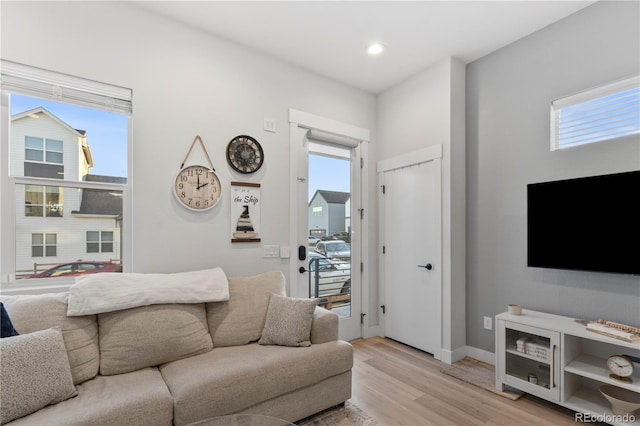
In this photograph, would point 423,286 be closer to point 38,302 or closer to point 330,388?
point 330,388

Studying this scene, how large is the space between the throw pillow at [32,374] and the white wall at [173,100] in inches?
32.7

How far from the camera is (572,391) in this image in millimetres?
2232

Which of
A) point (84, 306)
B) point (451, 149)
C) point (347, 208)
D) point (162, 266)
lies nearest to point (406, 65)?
point (451, 149)

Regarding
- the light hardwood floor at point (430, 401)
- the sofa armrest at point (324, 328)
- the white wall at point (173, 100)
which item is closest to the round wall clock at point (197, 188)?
the white wall at point (173, 100)

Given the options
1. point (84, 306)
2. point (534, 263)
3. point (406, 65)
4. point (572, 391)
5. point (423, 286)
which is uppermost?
point (406, 65)

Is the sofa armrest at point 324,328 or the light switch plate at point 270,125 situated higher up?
the light switch plate at point 270,125

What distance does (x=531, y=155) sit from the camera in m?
2.75

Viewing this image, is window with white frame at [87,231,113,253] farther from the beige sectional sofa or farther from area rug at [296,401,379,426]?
area rug at [296,401,379,426]

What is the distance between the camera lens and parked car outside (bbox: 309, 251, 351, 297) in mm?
3350

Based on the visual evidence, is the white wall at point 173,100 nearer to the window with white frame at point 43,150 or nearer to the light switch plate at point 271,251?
the light switch plate at point 271,251

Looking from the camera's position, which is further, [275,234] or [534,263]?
[275,234]

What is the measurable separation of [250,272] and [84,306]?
129cm

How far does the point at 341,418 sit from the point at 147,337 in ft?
4.56

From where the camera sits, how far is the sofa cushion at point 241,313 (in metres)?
2.28
